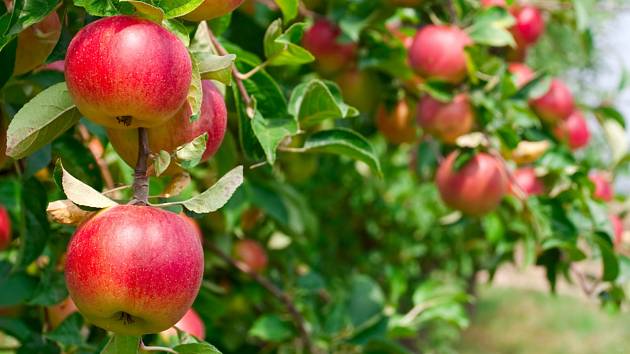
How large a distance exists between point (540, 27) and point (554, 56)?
3.49 m

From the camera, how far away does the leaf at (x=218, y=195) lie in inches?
27.1

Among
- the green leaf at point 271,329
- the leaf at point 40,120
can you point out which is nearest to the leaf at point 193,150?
the leaf at point 40,120

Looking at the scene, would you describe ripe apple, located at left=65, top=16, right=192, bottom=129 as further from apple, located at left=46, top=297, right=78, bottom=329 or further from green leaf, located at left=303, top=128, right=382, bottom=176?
apple, located at left=46, top=297, right=78, bottom=329

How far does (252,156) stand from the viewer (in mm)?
919

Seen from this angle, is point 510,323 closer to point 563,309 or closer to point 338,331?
point 563,309

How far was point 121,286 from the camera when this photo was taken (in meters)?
0.62

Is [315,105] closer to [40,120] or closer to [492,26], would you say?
[40,120]

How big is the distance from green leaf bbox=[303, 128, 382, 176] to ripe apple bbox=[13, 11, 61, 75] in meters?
0.29

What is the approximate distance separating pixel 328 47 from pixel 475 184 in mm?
364

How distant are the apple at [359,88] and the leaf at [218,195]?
0.89 metres

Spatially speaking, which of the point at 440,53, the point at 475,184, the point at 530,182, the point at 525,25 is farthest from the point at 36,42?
the point at 525,25

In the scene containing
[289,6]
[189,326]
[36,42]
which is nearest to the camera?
[36,42]

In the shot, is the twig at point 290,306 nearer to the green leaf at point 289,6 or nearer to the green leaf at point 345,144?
the green leaf at point 345,144

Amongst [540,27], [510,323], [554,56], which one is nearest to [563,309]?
[510,323]
